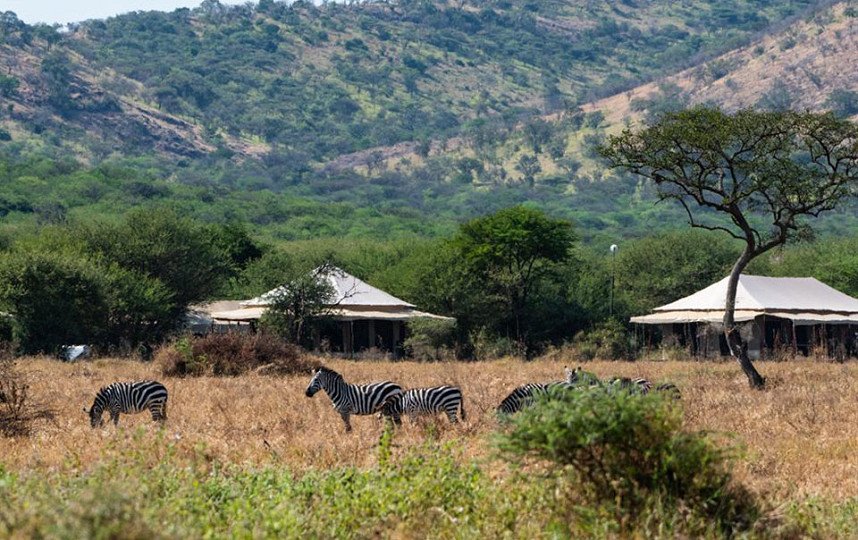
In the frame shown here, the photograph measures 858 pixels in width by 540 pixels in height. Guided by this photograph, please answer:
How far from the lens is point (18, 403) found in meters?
19.3

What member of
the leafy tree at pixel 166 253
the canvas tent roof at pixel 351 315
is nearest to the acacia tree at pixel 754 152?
the canvas tent roof at pixel 351 315

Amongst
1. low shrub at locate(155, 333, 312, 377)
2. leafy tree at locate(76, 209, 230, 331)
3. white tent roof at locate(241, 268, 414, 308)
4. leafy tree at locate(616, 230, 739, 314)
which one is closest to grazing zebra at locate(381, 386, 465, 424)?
low shrub at locate(155, 333, 312, 377)

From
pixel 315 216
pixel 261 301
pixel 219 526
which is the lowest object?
pixel 219 526

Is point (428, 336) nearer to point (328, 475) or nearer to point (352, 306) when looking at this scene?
point (352, 306)

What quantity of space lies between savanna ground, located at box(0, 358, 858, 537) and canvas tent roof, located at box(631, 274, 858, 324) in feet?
106

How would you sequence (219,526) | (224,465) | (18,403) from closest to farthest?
(219,526) → (224,465) → (18,403)

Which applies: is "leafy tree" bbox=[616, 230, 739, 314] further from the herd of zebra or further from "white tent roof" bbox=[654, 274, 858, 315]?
the herd of zebra

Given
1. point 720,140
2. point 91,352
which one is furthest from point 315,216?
point 720,140

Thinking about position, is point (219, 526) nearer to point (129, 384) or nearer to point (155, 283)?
point (129, 384)

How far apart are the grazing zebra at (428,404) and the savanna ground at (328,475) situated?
0.47m

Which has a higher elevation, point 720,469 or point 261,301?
point 261,301

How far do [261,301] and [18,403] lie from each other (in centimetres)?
3615

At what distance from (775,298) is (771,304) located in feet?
3.24

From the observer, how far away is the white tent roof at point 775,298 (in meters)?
53.6
